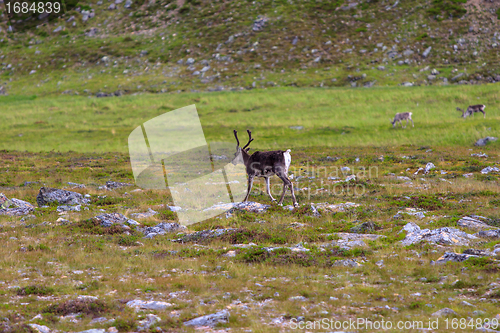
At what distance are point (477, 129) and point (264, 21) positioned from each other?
2067 inches

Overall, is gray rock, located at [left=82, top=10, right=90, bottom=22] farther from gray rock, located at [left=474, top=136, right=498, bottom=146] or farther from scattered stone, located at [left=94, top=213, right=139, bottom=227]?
scattered stone, located at [left=94, top=213, right=139, bottom=227]

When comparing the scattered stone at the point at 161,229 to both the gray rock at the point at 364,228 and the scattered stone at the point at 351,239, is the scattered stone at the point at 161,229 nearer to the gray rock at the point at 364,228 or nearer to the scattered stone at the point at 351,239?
the scattered stone at the point at 351,239

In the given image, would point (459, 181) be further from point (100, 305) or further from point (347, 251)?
point (100, 305)

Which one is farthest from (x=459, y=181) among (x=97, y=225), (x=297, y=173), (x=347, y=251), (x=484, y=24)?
(x=484, y=24)

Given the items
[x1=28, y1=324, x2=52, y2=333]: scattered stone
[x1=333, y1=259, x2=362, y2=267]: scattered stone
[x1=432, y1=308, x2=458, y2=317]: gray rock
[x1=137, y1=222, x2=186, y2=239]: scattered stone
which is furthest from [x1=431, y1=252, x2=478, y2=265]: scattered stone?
[x1=28, y1=324, x2=52, y2=333]: scattered stone

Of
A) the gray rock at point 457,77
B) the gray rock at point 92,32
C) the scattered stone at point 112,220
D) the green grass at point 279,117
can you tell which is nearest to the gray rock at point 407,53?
the gray rock at point 457,77

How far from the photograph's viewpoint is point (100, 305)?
8898 millimetres

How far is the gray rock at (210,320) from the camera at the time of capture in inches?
326

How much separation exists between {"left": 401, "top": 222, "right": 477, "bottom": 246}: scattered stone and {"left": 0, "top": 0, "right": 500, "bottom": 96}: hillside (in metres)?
50.5

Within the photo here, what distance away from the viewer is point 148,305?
29.6 feet

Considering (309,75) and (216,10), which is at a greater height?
(216,10)

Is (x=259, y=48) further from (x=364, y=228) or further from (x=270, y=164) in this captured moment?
(x=364, y=228)

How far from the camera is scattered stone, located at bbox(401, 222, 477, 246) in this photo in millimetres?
12552

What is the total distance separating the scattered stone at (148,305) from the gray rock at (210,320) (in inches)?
35.6
